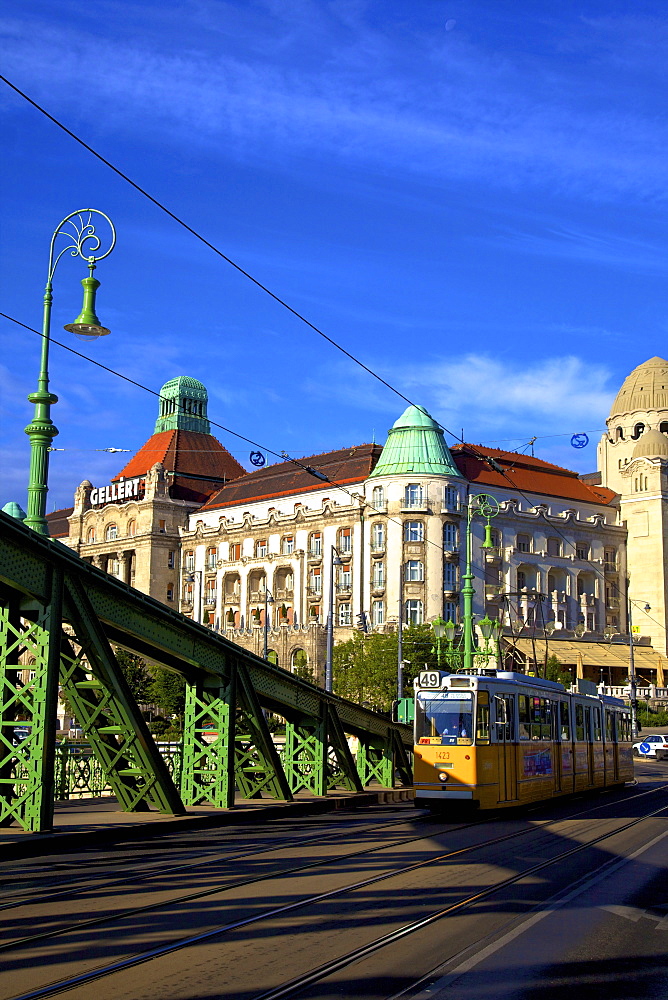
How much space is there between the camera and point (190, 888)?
12.9 metres

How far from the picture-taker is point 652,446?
4205 inches

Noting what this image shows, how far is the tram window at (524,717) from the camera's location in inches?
1051

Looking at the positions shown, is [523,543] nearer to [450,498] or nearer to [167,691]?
[450,498]

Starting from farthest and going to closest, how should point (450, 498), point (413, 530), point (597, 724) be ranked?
1. point (450, 498)
2. point (413, 530)
3. point (597, 724)

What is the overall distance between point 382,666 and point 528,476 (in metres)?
32.5

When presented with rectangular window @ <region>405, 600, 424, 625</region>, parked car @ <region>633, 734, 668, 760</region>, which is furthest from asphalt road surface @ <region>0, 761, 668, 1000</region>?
rectangular window @ <region>405, 600, 424, 625</region>

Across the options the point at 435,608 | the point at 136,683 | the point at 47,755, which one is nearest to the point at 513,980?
the point at 47,755

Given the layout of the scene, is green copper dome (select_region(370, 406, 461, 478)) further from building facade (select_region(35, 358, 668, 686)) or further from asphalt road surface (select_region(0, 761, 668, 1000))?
asphalt road surface (select_region(0, 761, 668, 1000))

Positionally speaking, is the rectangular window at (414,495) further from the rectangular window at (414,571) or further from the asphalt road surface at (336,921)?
the asphalt road surface at (336,921)

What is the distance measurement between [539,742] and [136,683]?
5508 centimetres

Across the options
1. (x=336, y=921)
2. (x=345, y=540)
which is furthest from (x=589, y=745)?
(x=345, y=540)

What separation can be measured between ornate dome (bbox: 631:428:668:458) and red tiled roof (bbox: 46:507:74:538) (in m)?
59.9

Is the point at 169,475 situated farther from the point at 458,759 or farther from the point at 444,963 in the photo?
the point at 444,963

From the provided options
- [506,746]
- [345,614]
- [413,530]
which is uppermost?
[413,530]
